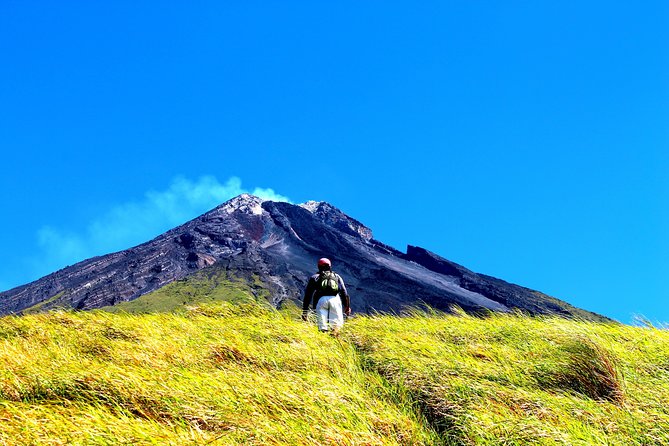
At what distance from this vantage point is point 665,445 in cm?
452

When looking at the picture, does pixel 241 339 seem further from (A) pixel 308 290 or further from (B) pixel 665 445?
(B) pixel 665 445

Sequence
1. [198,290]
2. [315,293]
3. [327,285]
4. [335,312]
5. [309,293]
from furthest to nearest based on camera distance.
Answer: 1. [198,290]
2. [309,293]
3. [315,293]
4. [327,285]
5. [335,312]

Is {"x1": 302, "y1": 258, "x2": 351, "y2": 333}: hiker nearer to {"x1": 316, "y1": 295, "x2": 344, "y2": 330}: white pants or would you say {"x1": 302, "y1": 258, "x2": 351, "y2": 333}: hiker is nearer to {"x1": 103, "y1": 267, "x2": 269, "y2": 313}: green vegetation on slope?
{"x1": 316, "y1": 295, "x2": 344, "y2": 330}: white pants

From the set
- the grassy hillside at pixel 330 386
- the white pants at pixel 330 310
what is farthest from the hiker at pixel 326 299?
the grassy hillside at pixel 330 386

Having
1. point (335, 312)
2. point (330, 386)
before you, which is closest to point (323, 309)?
point (335, 312)

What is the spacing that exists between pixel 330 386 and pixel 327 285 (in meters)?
Result: 5.78

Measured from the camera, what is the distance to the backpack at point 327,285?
11.3 metres

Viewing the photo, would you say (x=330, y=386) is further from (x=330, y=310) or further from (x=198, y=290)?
(x=198, y=290)

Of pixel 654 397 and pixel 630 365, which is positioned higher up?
pixel 630 365

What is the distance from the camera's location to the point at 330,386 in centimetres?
553

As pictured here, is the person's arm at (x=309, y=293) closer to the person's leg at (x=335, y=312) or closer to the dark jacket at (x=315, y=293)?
the dark jacket at (x=315, y=293)

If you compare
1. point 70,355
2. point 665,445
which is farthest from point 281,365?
point 665,445

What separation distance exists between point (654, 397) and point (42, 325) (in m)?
9.88

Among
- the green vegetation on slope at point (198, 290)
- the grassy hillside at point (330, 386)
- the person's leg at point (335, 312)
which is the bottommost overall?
the grassy hillside at point (330, 386)
